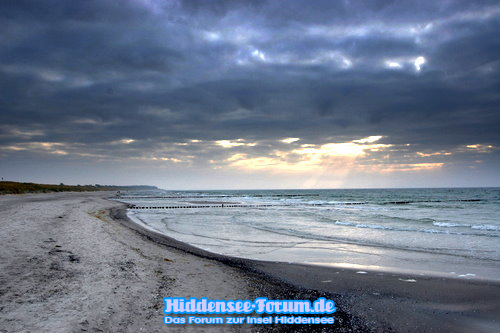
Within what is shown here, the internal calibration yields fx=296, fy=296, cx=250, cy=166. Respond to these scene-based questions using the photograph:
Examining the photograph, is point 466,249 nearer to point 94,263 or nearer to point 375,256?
point 375,256

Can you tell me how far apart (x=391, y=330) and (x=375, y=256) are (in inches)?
305

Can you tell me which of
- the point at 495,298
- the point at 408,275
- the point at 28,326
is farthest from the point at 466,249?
the point at 28,326

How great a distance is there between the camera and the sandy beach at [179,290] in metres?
5.80

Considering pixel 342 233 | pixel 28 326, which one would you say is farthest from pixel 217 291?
pixel 342 233

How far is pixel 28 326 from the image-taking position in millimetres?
5098

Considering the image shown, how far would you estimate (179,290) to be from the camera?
25.5 ft

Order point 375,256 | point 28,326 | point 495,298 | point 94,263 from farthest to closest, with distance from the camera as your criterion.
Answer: point 375,256
point 94,263
point 495,298
point 28,326

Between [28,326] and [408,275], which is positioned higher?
[28,326]

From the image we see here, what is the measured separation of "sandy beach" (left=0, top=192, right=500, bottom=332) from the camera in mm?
5805

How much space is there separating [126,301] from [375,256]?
10.6m

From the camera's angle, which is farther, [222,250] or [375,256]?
[222,250]

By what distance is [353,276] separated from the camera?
984 cm

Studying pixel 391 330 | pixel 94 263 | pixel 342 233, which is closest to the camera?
pixel 391 330

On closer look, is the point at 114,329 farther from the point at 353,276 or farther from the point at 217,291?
the point at 353,276
